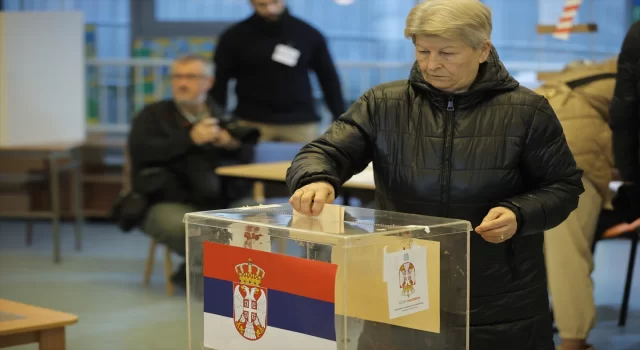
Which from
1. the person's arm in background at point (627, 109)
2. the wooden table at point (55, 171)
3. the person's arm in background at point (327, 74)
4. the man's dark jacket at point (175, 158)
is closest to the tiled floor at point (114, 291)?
the wooden table at point (55, 171)

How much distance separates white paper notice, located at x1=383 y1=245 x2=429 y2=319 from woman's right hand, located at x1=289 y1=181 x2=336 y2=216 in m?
0.21

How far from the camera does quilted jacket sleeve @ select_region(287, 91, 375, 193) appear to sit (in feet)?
6.73

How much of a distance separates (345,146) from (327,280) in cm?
60

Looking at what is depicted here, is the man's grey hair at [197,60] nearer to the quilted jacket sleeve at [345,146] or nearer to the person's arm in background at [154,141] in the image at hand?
the person's arm in background at [154,141]

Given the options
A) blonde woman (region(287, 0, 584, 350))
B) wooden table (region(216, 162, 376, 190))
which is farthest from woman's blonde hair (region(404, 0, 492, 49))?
wooden table (region(216, 162, 376, 190))

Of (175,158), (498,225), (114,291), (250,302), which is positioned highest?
(498,225)

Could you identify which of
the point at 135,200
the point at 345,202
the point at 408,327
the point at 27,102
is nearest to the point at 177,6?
the point at 27,102

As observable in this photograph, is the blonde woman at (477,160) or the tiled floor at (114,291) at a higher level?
the blonde woman at (477,160)

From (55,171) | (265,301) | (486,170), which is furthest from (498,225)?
(55,171)

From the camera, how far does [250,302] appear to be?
66.6 inches

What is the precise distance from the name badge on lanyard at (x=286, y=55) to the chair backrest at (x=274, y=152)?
0.60 meters

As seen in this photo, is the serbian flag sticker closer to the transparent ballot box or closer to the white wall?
the transparent ballot box

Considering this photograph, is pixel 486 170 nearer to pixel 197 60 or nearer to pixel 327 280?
pixel 327 280

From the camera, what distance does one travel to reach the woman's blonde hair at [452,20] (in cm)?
192
